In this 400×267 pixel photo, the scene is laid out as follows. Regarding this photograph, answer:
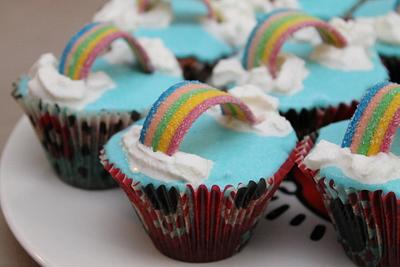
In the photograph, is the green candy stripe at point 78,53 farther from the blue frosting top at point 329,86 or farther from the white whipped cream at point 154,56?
the blue frosting top at point 329,86

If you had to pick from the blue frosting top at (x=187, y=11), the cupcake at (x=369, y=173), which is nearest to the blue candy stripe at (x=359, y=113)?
A: the cupcake at (x=369, y=173)

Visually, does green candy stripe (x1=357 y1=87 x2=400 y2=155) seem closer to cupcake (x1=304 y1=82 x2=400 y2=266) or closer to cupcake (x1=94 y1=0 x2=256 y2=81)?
cupcake (x1=304 y1=82 x2=400 y2=266)

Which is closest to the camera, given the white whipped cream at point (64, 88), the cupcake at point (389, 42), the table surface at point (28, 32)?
the white whipped cream at point (64, 88)

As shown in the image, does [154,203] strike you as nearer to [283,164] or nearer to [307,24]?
[283,164]

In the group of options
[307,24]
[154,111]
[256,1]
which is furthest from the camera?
[256,1]

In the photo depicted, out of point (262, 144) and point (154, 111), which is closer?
point (154, 111)

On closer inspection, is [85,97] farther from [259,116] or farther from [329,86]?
[329,86]

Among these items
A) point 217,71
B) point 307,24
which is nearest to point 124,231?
point 217,71
